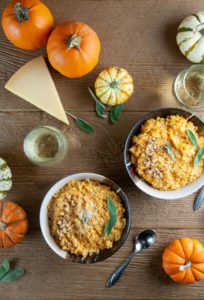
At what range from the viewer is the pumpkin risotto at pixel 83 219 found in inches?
57.9

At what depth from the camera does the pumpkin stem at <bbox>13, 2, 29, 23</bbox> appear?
4.63 ft

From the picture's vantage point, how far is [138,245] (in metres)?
1.58

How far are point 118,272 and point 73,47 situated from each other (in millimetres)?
869

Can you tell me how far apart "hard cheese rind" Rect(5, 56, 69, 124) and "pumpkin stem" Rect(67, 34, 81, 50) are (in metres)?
0.20

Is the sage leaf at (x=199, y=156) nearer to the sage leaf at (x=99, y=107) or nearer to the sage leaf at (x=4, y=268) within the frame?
the sage leaf at (x=99, y=107)

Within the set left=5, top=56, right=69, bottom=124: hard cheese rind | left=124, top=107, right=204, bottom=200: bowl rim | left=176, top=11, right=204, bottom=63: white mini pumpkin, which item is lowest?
left=124, top=107, right=204, bottom=200: bowl rim

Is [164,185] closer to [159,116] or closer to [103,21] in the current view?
[159,116]

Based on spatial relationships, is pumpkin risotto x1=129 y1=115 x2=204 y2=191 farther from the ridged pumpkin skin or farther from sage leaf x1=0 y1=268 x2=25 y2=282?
sage leaf x1=0 y1=268 x2=25 y2=282

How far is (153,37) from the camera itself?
161 cm

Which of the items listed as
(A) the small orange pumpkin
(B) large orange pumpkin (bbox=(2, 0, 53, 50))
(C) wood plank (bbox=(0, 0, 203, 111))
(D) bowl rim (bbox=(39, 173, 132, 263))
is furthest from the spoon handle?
(B) large orange pumpkin (bbox=(2, 0, 53, 50))

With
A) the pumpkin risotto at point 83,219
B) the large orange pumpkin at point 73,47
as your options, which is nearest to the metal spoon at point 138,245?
the pumpkin risotto at point 83,219

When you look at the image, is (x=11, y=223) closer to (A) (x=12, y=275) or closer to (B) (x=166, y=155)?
(A) (x=12, y=275)

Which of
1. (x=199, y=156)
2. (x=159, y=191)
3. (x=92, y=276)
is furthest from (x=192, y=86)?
(x=92, y=276)

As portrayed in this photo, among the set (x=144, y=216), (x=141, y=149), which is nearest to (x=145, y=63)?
(x=141, y=149)
